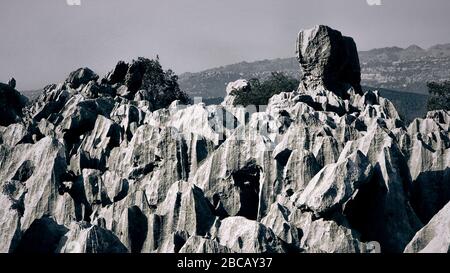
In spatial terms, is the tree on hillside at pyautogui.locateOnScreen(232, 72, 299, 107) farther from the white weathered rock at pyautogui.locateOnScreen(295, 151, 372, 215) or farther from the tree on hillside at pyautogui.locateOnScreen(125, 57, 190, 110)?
the white weathered rock at pyautogui.locateOnScreen(295, 151, 372, 215)

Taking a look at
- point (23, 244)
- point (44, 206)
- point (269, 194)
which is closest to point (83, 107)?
point (44, 206)

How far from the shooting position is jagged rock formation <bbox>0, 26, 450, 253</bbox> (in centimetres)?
2502

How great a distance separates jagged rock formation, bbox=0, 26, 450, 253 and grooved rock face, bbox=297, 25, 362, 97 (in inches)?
561

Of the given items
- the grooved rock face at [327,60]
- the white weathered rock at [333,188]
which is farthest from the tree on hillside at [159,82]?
the white weathered rock at [333,188]

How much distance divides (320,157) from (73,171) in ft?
39.5

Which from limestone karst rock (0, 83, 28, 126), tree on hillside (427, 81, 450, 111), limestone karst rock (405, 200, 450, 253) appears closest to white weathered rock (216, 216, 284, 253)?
limestone karst rock (405, 200, 450, 253)

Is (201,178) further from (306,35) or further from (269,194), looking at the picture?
(306,35)

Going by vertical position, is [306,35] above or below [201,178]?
above

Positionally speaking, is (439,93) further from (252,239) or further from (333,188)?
(252,239)

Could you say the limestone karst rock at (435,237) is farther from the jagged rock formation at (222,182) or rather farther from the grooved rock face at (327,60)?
the grooved rock face at (327,60)

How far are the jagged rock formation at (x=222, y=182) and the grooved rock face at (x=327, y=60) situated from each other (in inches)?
561

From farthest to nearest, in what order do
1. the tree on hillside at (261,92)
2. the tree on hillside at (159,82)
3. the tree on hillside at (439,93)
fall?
the tree on hillside at (439,93), the tree on hillside at (159,82), the tree on hillside at (261,92)

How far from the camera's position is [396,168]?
98.4 ft

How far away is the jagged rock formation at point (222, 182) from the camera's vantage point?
25.0 meters
